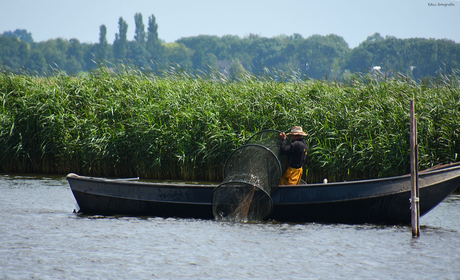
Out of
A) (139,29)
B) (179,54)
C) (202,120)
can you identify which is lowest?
(202,120)

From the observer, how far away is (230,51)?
139125mm

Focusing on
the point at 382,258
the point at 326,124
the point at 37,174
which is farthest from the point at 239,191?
the point at 37,174

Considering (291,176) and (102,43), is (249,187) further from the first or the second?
(102,43)

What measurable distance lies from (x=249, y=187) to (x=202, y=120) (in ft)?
18.2

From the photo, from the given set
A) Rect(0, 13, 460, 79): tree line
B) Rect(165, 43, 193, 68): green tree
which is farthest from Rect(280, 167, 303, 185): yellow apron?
Rect(165, 43, 193, 68): green tree

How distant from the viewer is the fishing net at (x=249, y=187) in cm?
946

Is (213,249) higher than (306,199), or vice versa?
(306,199)

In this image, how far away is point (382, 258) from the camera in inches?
285

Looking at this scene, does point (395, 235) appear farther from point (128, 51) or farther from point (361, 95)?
point (128, 51)

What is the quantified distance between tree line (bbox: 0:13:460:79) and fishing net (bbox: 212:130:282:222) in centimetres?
9122

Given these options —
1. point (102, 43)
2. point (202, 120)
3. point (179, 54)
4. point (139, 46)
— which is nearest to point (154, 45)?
point (139, 46)

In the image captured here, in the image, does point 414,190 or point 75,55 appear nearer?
point 414,190

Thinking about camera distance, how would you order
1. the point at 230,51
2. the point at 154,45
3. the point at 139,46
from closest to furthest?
the point at 139,46 → the point at 230,51 → the point at 154,45

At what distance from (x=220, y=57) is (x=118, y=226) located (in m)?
132
